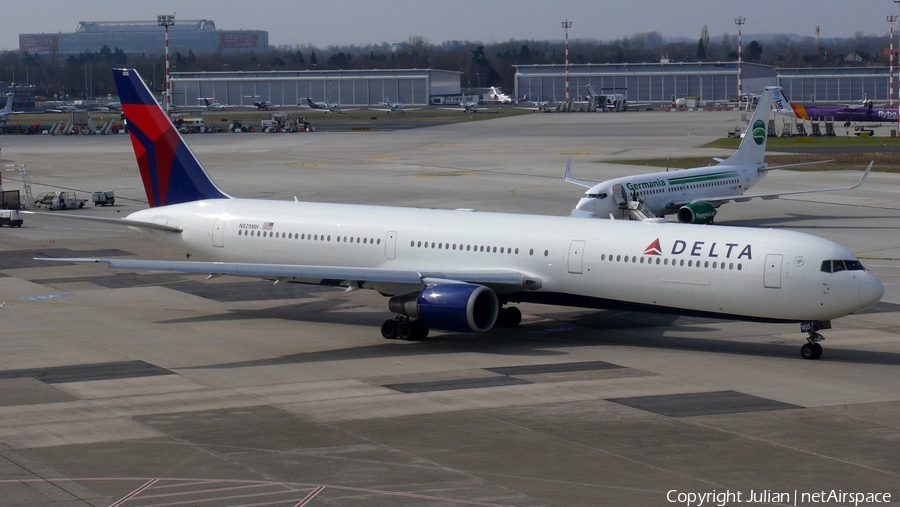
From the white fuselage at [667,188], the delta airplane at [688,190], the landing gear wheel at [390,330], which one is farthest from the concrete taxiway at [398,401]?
the white fuselage at [667,188]

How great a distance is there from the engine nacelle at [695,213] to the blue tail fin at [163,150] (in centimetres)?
2638

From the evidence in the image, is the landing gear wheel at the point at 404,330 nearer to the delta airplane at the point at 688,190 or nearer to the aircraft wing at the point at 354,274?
the aircraft wing at the point at 354,274

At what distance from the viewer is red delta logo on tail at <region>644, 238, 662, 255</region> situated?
107 ft

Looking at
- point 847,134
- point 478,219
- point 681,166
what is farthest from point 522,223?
point 847,134

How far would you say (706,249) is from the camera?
32.0 m

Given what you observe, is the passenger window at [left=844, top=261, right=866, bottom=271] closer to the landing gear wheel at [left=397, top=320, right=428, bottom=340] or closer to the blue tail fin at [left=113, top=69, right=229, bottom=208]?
the landing gear wheel at [left=397, top=320, right=428, bottom=340]

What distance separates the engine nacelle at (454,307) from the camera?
32094mm

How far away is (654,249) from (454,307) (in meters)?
5.92

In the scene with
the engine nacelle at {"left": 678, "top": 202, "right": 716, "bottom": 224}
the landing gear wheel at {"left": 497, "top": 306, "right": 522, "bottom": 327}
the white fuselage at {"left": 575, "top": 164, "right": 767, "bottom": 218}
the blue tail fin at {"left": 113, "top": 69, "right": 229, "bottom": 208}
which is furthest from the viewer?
the engine nacelle at {"left": 678, "top": 202, "right": 716, "bottom": 224}

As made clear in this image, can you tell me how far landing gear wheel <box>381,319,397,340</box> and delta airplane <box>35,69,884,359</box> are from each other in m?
0.03

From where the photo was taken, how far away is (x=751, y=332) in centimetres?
3562

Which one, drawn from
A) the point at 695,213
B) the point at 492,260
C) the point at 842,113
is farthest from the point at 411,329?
the point at 842,113

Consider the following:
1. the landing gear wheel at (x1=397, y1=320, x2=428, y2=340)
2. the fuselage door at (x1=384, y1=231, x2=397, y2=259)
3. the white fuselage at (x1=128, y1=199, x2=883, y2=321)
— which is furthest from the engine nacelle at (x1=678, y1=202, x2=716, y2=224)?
the landing gear wheel at (x1=397, y1=320, x2=428, y2=340)

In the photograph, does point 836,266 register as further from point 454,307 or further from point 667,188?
point 667,188
